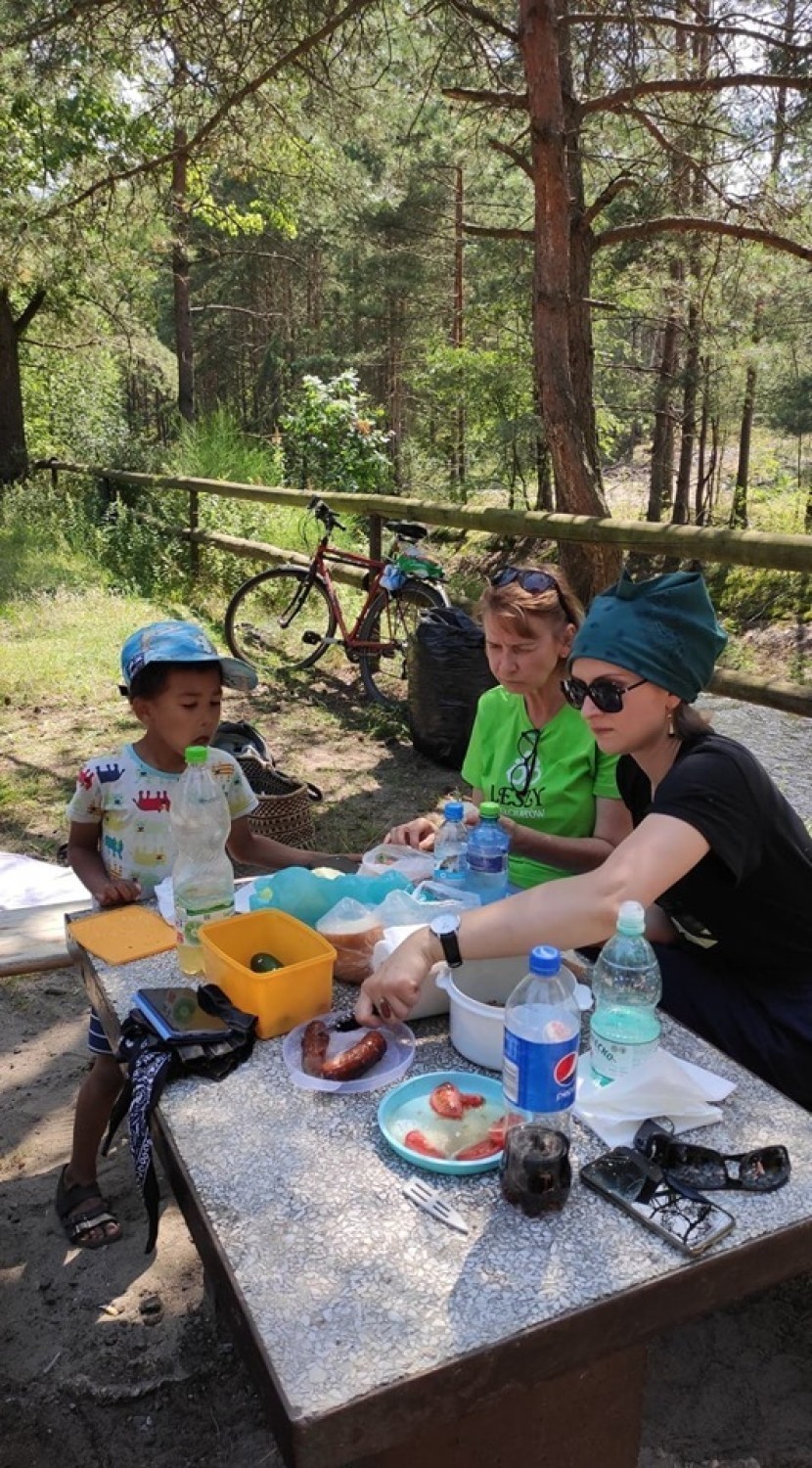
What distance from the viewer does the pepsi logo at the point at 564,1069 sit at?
1137 mm

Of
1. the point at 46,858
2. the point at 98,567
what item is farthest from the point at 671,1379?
the point at 98,567

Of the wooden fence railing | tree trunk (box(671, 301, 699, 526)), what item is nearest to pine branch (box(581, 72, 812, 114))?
the wooden fence railing

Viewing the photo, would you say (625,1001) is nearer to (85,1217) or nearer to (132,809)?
(132,809)

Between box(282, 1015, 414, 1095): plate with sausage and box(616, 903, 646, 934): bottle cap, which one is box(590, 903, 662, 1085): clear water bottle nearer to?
box(616, 903, 646, 934): bottle cap

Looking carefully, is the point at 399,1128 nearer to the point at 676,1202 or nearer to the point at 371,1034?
the point at 371,1034

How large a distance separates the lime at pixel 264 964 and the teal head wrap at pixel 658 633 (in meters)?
0.71

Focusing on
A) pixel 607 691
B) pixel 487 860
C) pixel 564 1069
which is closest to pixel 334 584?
pixel 487 860

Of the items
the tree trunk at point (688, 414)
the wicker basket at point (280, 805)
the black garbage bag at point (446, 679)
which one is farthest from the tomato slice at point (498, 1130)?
the tree trunk at point (688, 414)

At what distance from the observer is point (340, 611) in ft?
21.1

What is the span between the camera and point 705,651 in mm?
1679

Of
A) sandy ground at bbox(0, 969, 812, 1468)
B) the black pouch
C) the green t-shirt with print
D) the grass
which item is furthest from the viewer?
the grass

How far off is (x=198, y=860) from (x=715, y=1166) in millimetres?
970

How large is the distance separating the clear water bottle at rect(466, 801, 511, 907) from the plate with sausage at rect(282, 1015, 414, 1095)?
0.42 meters

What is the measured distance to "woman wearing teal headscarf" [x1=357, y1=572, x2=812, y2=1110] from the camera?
147 centimetres
